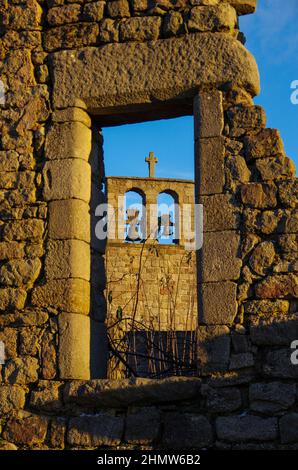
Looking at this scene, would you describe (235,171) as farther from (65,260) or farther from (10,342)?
(10,342)

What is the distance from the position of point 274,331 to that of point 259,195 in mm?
915

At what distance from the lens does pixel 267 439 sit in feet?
16.4

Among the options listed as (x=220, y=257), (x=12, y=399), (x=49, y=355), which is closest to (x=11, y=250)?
(x=49, y=355)

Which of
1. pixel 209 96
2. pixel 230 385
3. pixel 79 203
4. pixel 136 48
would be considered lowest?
pixel 230 385

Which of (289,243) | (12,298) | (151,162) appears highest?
(151,162)

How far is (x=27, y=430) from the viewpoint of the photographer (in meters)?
5.45

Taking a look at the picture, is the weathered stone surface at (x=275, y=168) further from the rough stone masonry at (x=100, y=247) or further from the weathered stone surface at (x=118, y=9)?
the weathered stone surface at (x=118, y=9)

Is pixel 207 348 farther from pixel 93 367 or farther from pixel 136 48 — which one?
pixel 136 48

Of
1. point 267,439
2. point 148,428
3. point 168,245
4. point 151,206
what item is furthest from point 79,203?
point 168,245

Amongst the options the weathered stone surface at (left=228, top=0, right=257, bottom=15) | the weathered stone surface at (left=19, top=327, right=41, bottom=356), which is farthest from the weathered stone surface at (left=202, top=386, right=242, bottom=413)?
the weathered stone surface at (left=228, top=0, right=257, bottom=15)

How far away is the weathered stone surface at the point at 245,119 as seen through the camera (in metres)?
5.52

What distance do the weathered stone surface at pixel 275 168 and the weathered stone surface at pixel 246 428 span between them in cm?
158

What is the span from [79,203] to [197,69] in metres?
1.26

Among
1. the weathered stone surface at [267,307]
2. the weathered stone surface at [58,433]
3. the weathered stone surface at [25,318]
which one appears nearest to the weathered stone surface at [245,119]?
the weathered stone surface at [267,307]
